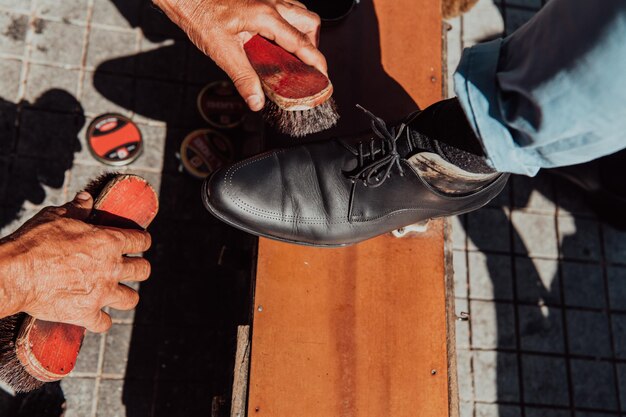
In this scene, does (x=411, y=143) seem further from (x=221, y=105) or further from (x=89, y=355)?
(x=89, y=355)

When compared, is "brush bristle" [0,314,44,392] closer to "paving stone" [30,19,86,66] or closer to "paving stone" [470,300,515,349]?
"paving stone" [30,19,86,66]

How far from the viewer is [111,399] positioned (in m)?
2.38

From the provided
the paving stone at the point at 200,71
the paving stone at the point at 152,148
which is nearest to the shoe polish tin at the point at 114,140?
the paving stone at the point at 152,148

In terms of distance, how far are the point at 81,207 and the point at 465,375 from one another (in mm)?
1927

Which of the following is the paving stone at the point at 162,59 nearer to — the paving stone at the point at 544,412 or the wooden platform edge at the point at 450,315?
the wooden platform edge at the point at 450,315

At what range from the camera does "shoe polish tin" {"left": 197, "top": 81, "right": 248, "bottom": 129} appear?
2619mm

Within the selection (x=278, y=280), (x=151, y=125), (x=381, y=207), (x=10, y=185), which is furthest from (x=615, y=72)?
(x=10, y=185)

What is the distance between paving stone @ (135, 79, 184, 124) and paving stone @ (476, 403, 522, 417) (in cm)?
206

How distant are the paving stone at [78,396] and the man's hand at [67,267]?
2.21ft

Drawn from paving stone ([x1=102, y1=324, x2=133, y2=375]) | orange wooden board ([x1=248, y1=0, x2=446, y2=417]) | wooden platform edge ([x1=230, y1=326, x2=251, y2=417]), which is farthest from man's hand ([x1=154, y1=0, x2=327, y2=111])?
paving stone ([x1=102, y1=324, x2=133, y2=375])

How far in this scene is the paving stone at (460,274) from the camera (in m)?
2.72

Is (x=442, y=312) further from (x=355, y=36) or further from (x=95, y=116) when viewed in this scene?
(x=95, y=116)

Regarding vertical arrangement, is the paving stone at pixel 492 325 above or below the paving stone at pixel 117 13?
below

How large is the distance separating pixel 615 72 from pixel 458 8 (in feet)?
Result: 6.33
